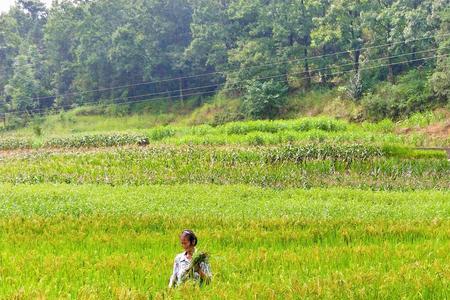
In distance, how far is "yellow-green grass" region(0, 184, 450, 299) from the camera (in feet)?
18.4

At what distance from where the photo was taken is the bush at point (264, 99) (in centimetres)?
4309

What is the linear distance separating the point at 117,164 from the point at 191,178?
18.8ft

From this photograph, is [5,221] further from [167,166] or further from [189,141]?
[189,141]

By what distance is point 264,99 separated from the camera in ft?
141

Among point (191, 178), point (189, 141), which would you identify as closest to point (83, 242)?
point (191, 178)

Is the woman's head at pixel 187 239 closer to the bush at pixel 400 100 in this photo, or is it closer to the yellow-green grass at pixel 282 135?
the yellow-green grass at pixel 282 135

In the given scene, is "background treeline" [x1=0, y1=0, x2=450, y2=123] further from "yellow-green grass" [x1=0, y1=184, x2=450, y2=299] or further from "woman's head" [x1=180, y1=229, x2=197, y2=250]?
"woman's head" [x1=180, y1=229, x2=197, y2=250]

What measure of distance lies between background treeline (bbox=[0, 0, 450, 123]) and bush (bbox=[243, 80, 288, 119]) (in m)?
0.11

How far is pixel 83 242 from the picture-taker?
9.41 meters

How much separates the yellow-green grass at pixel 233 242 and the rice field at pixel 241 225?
0.03m

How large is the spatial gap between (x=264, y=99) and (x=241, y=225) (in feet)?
109

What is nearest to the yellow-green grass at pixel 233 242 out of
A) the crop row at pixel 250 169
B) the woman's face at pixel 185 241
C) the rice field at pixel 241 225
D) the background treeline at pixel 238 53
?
the rice field at pixel 241 225

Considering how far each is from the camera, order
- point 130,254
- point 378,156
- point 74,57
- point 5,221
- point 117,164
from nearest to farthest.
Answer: point 130,254
point 5,221
point 378,156
point 117,164
point 74,57

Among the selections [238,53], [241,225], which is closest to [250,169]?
[241,225]
